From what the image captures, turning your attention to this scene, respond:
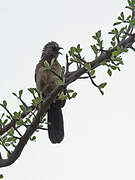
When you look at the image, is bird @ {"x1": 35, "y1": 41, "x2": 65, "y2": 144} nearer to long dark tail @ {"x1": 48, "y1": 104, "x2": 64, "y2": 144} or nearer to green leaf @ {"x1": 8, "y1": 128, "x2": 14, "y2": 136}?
long dark tail @ {"x1": 48, "y1": 104, "x2": 64, "y2": 144}

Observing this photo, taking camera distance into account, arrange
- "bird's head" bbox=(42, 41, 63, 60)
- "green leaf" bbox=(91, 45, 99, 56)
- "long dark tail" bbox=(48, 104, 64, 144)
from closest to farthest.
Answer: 1. "green leaf" bbox=(91, 45, 99, 56)
2. "long dark tail" bbox=(48, 104, 64, 144)
3. "bird's head" bbox=(42, 41, 63, 60)

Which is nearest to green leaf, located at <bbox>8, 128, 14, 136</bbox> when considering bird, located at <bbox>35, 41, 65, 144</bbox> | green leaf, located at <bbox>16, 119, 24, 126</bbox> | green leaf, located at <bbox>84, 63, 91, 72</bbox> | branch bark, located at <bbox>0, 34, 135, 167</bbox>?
green leaf, located at <bbox>16, 119, 24, 126</bbox>

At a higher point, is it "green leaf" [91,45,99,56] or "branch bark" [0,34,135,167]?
"green leaf" [91,45,99,56]

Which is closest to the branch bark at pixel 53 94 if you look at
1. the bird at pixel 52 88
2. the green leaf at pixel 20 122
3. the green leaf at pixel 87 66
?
the green leaf at pixel 87 66

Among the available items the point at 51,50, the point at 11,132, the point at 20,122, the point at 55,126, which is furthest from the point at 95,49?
the point at 51,50

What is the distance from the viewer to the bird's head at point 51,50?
5988mm

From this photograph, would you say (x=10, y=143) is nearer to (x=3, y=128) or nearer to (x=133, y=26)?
(x=3, y=128)

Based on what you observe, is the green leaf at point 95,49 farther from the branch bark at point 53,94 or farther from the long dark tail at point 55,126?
the long dark tail at point 55,126

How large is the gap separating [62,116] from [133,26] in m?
3.05

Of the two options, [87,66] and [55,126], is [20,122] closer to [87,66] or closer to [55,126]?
[87,66]

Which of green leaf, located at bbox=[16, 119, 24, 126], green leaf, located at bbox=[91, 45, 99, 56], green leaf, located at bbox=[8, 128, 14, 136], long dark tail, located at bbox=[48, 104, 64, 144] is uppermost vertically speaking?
long dark tail, located at bbox=[48, 104, 64, 144]

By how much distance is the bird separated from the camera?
490cm

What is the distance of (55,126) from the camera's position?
5148mm

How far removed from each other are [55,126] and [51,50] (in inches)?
61.2
